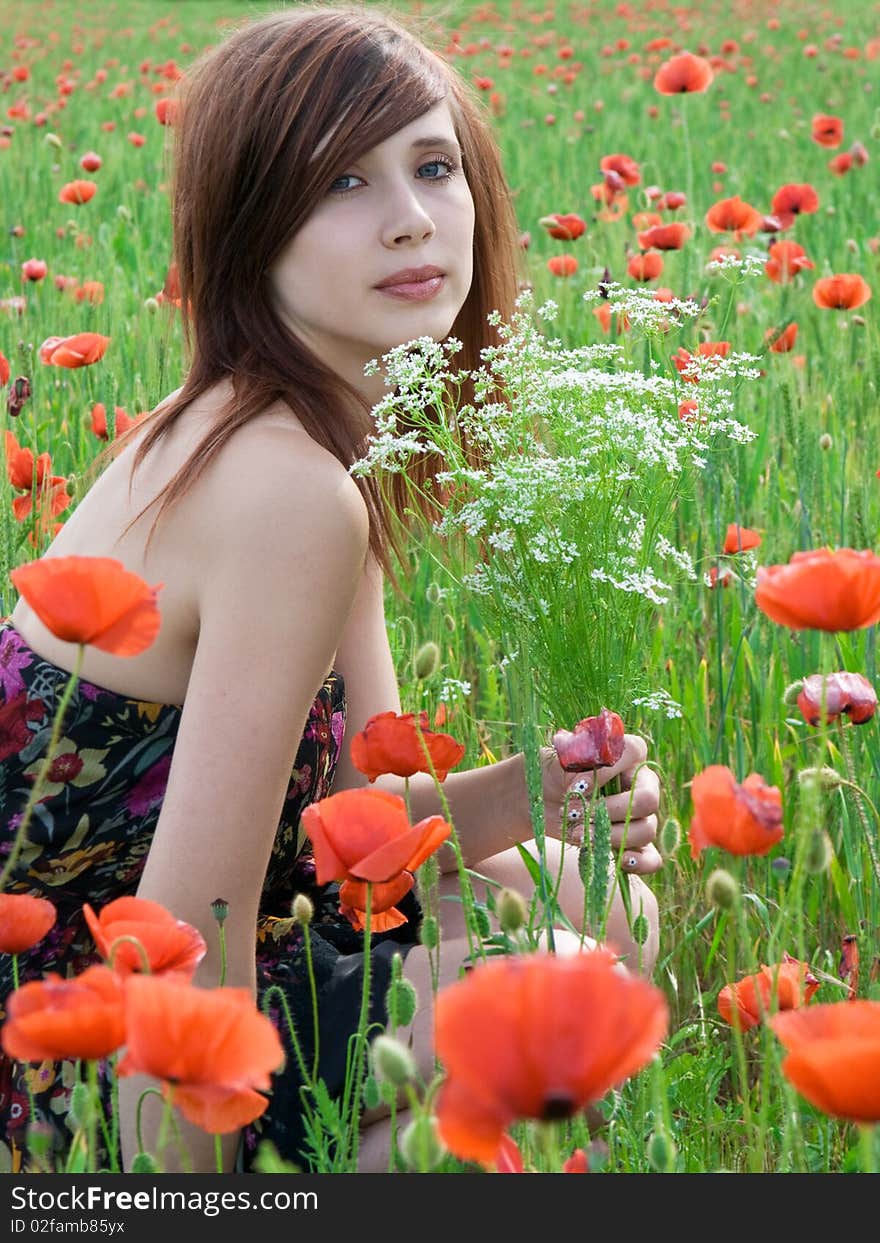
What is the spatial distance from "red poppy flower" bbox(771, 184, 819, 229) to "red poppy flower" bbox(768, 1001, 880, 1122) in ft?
9.31

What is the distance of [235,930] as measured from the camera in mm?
1428

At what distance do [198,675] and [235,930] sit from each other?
0.75 feet

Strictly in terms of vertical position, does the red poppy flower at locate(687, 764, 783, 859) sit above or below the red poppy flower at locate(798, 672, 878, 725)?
below

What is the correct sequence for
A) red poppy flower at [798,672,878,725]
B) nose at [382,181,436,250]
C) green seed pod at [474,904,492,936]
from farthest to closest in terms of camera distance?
nose at [382,181,436,250] → red poppy flower at [798,672,878,725] → green seed pod at [474,904,492,936]

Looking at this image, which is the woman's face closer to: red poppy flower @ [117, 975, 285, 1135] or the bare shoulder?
the bare shoulder

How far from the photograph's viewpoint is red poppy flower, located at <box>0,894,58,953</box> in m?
1.11

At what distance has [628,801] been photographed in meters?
1.52

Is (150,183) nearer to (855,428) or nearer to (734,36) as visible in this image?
(855,428)

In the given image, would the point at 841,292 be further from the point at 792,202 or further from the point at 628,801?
the point at 628,801

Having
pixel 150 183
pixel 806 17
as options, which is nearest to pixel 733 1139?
pixel 150 183

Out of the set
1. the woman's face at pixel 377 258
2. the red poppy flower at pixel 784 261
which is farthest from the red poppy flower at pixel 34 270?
the woman's face at pixel 377 258

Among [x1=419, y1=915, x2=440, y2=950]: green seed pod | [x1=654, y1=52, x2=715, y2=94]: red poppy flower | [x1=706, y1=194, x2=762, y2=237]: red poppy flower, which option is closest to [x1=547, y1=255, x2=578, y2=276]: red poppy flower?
[x1=706, y1=194, x2=762, y2=237]: red poppy flower

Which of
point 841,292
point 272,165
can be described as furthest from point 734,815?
point 841,292

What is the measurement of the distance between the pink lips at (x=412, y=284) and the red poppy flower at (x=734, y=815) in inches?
32.1
